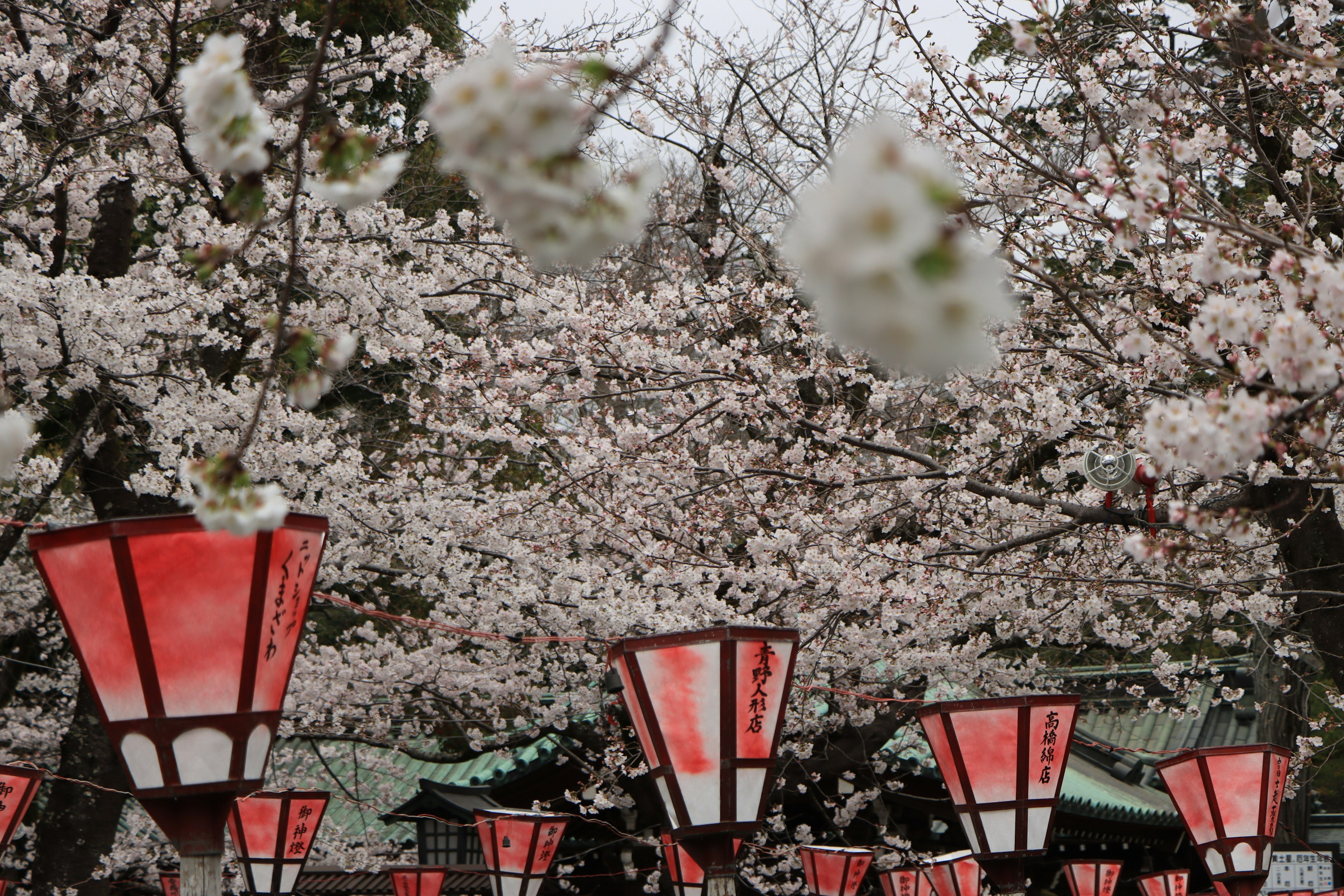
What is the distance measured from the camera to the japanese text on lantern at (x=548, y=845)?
7.55 m

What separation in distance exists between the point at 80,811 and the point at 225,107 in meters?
8.27

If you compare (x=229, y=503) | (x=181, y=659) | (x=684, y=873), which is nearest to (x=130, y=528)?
(x=181, y=659)

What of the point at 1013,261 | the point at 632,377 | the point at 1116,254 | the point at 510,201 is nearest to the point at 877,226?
the point at 510,201

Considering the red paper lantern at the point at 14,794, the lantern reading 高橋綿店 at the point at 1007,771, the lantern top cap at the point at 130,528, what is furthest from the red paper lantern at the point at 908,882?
the lantern top cap at the point at 130,528

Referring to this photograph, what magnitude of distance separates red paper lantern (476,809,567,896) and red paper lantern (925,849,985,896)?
2756 millimetres

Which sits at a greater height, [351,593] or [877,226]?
[351,593]

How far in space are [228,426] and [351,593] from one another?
310 cm

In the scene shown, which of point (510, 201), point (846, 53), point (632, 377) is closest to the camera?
point (510, 201)

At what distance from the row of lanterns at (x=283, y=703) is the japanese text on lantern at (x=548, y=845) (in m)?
→ 1.88

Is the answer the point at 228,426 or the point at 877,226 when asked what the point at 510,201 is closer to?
the point at 877,226

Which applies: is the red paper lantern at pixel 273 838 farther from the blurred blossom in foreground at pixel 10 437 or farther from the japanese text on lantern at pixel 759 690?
the blurred blossom in foreground at pixel 10 437

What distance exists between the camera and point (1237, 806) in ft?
18.9

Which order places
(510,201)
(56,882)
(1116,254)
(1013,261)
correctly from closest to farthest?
(510,201) < (1013,261) < (1116,254) < (56,882)

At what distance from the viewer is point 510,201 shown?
130cm
